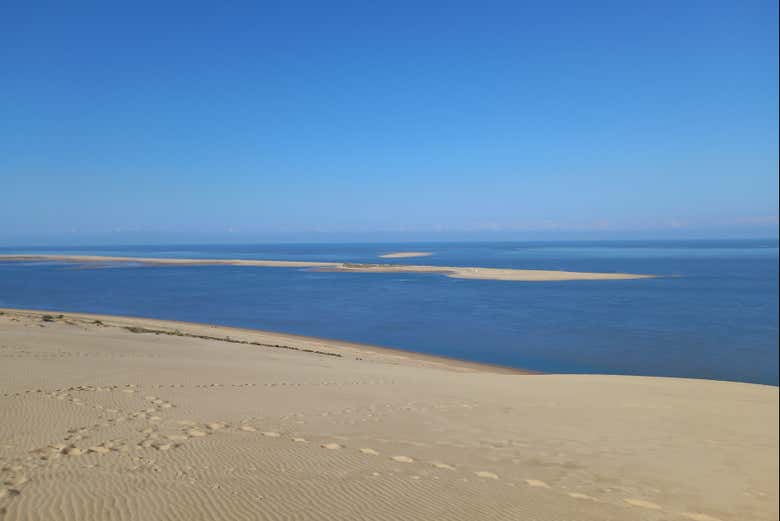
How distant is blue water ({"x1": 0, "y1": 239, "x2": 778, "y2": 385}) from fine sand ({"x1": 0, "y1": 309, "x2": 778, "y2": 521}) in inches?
283

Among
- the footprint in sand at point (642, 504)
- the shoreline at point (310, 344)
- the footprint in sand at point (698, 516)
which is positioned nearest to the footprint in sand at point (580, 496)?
the footprint in sand at point (642, 504)

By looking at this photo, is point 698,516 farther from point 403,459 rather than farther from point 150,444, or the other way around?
point 150,444

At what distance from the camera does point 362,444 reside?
27.9 ft

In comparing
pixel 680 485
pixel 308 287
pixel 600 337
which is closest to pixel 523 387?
pixel 680 485

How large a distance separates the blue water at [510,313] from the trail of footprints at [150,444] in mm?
13664

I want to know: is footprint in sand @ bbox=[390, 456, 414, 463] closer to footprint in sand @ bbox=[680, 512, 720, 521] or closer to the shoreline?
footprint in sand @ bbox=[680, 512, 720, 521]

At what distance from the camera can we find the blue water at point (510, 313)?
2177 centimetres

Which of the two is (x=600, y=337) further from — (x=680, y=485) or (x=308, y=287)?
(x=308, y=287)

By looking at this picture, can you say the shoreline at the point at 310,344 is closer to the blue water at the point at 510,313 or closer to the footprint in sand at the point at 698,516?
the blue water at the point at 510,313

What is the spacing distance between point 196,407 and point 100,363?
569 centimetres

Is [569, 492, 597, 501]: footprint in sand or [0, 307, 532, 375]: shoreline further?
[0, 307, 532, 375]: shoreline

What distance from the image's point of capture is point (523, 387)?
567 inches

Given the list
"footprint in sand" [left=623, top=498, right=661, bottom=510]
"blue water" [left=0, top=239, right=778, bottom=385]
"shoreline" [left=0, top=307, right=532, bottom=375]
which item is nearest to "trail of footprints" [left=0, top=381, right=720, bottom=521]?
"footprint in sand" [left=623, top=498, right=661, bottom=510]

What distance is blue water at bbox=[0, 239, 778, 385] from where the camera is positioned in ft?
71.4
